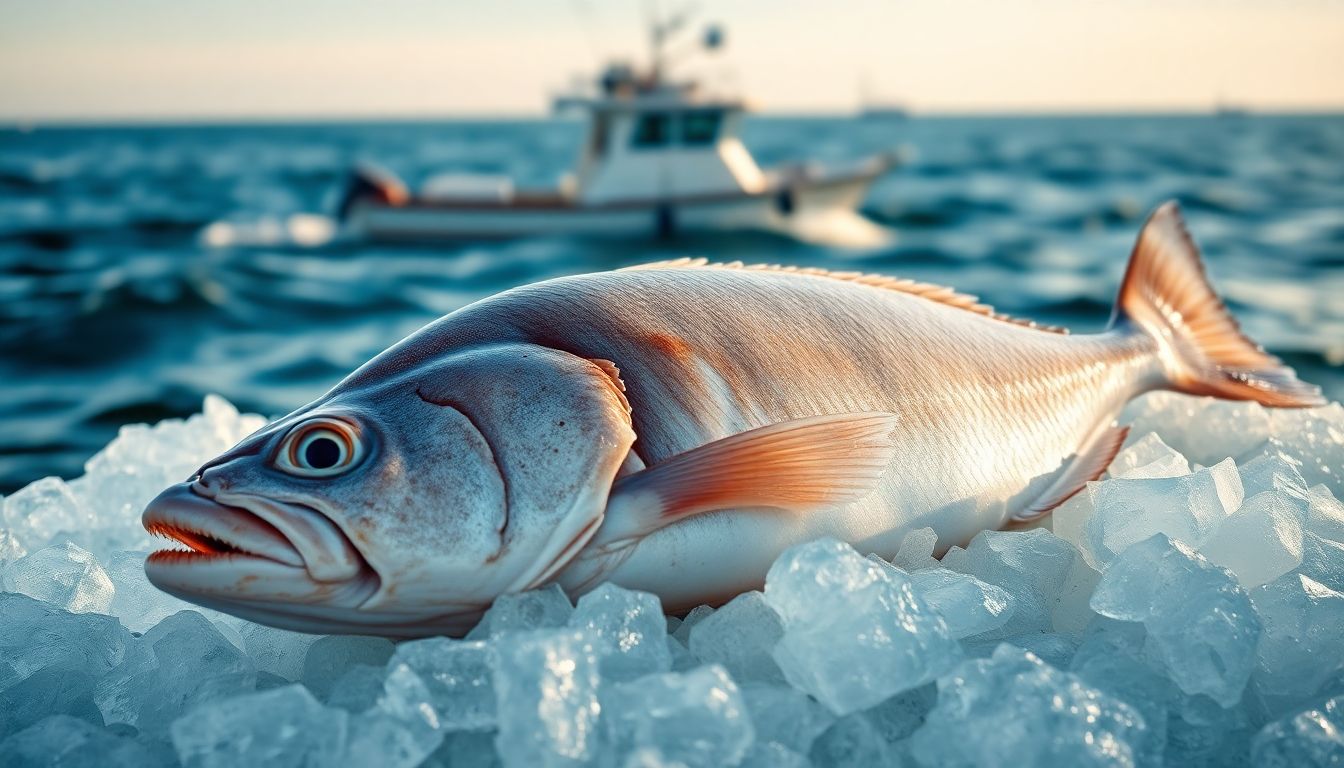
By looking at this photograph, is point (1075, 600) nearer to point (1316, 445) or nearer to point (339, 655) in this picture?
point (1316, 445)

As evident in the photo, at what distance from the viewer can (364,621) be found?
1960 millimetres

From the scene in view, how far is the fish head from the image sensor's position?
186 cm

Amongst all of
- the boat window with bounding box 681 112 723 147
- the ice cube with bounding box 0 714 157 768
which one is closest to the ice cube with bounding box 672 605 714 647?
the ice cube with bounding box 0 714 157 768

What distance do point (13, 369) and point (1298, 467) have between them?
9334 millimetres

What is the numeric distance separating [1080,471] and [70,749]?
221 cm

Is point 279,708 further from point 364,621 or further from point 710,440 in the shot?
point 710,440

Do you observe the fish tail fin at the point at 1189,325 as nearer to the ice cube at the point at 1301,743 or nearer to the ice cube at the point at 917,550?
the ice cube at the point at 917,550

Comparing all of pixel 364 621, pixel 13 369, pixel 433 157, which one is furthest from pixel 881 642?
pixel 433 157

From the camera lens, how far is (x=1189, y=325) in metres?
3.34

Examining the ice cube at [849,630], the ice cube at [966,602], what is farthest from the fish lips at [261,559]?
the ice cube at [966,602]

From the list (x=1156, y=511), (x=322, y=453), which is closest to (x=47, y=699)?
(x=322, y=453)

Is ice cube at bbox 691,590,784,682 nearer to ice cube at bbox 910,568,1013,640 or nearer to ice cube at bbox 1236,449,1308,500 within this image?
ice cube at bbox 910,568,1013,640

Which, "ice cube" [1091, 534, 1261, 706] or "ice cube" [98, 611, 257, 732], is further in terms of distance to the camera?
"ice cube" [98, 611, 257, 732]

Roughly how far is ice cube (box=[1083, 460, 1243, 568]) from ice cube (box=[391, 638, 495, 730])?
1.26 m
